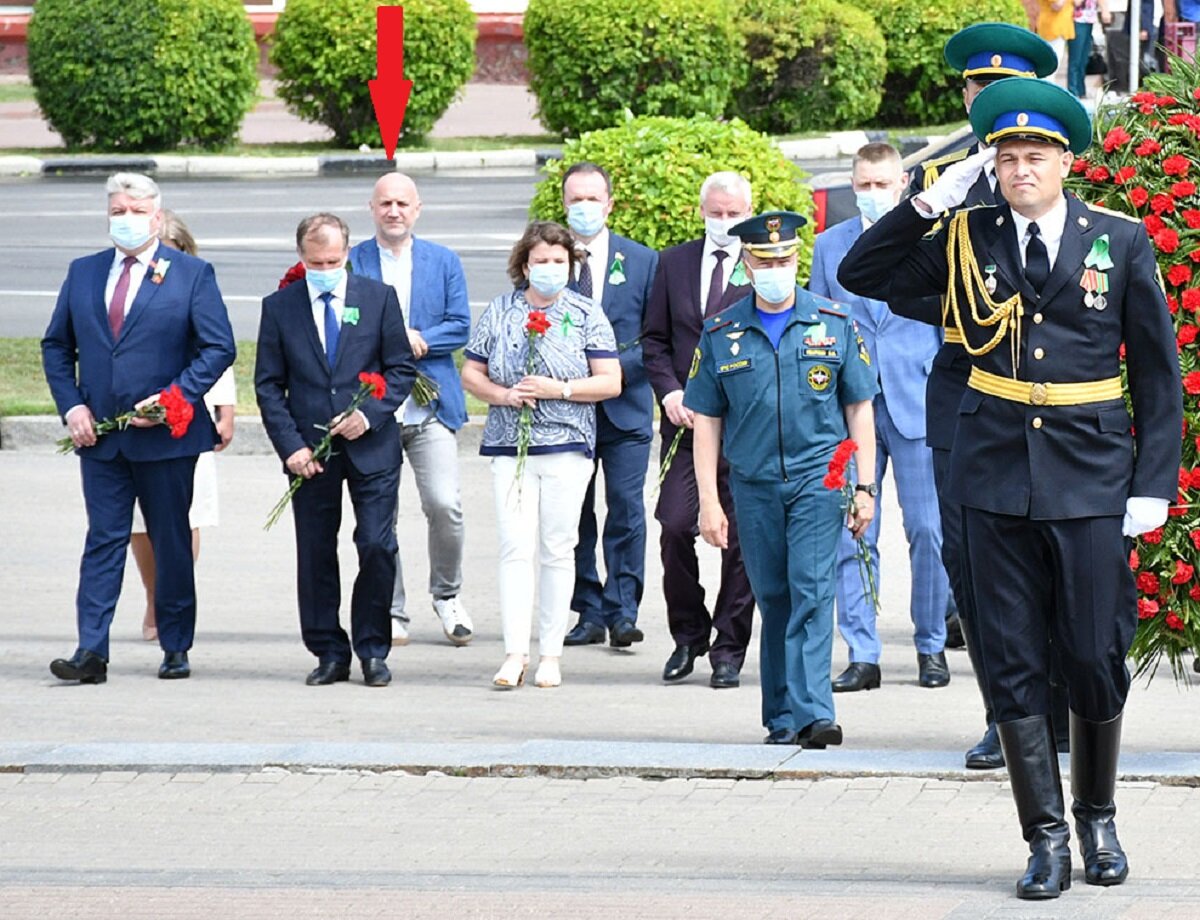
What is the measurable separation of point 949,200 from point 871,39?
2266cm

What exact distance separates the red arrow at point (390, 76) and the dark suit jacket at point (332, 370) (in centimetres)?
1666

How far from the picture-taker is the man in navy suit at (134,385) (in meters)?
9.84

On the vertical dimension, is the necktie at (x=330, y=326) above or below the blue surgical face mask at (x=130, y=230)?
below

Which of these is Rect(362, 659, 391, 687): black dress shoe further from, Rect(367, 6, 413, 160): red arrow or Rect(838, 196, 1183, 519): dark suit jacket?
Rect(367, 6, 413, 160): red arrow

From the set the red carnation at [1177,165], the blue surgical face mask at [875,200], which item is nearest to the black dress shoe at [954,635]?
the blue surgical face mask at [875,200]

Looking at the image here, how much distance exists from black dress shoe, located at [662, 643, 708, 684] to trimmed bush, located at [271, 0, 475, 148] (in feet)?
64.9

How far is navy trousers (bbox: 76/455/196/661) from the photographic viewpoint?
988cm

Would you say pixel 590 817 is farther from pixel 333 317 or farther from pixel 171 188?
pixel 171 188

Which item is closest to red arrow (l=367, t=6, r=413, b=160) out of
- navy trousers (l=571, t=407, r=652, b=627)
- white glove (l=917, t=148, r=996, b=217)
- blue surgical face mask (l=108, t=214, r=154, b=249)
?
navy trousers (l=571, t=407, r=652, b=627)

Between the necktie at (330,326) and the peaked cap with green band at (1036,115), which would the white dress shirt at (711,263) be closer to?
the necktie at (330,326)

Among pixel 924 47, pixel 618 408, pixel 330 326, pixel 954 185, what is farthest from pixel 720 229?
pixel 924 47

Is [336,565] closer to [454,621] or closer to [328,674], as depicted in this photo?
[328,674]

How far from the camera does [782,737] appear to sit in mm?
8328

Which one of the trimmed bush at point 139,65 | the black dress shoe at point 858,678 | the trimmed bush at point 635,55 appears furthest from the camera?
the trimmed bush at point 139,65
